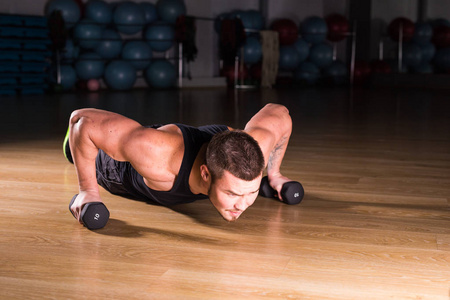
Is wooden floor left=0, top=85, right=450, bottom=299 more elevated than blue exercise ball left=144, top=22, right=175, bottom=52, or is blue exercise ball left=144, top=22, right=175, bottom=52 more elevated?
blue exercise ball left=144, top=22, right=175, bottom=52

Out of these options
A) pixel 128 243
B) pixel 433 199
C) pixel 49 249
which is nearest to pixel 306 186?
pixel 433 199

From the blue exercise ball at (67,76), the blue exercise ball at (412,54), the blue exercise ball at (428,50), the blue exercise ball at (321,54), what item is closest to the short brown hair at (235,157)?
the blue exercise ball at (67,76)

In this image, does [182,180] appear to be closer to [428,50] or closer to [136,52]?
[136,52]

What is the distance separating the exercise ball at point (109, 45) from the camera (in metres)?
8.74

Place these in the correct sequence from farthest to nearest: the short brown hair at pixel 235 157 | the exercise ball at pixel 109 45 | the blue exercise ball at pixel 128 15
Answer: the blue exercise ball at pixel 128 15 < the exercise ball at pixel 109 45 < the short brown hair at pixel 235 157

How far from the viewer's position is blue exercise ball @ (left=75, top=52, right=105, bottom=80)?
8547 mm

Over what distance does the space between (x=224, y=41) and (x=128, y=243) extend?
857 centimetres

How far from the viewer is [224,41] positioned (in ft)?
32.3

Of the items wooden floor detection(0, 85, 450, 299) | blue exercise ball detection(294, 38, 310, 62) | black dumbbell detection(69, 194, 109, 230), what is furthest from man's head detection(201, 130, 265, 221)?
blue exercise ball detection(294, 38, 310, 62)

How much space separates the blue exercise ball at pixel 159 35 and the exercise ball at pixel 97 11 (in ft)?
2.54

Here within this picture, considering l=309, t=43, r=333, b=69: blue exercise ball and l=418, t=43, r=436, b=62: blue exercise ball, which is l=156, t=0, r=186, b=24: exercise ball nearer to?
l=309, t=43, r=333, b=69: blue exercise ball

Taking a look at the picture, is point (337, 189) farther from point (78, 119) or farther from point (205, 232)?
point (78, 119)

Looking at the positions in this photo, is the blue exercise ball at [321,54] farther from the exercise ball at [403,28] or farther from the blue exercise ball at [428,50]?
the blue exercise ball at [428,50]

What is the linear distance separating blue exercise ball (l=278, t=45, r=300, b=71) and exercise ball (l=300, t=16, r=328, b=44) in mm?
463
